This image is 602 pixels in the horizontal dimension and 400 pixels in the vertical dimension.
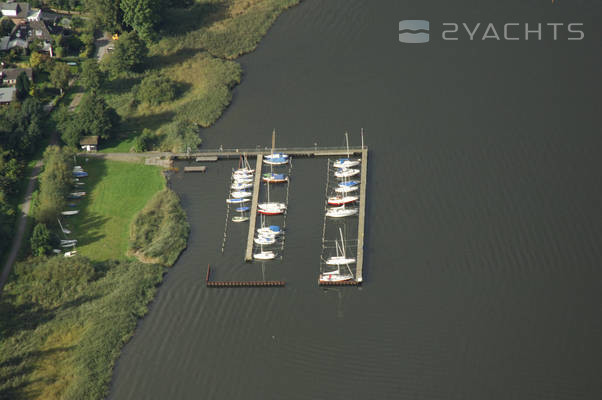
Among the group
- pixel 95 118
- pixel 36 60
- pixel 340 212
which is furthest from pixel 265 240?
pixel 36 60

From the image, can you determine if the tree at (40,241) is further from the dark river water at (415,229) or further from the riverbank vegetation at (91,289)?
the dark river water at (415,229)

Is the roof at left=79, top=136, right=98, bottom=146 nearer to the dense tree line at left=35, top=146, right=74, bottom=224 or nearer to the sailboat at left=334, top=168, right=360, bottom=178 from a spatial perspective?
the dense tree line at left=35, top=146, right=74, bottom=224

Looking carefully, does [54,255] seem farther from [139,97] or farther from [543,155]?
[543,155]

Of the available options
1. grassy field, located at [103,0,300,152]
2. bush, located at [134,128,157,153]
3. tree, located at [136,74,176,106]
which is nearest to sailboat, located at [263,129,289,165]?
grassy field, located at [103,0,300,152]

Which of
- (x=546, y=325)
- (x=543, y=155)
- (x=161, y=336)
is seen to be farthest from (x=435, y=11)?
(x=161, y=336)

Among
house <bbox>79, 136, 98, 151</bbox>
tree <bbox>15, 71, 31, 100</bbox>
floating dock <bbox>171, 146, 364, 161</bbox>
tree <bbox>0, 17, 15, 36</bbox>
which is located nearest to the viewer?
floating dock <bbox>171, 146, 364, 161</bbox>

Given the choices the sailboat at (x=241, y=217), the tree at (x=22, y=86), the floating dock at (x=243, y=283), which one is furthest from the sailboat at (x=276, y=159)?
the tree at (x=22, y=86)
